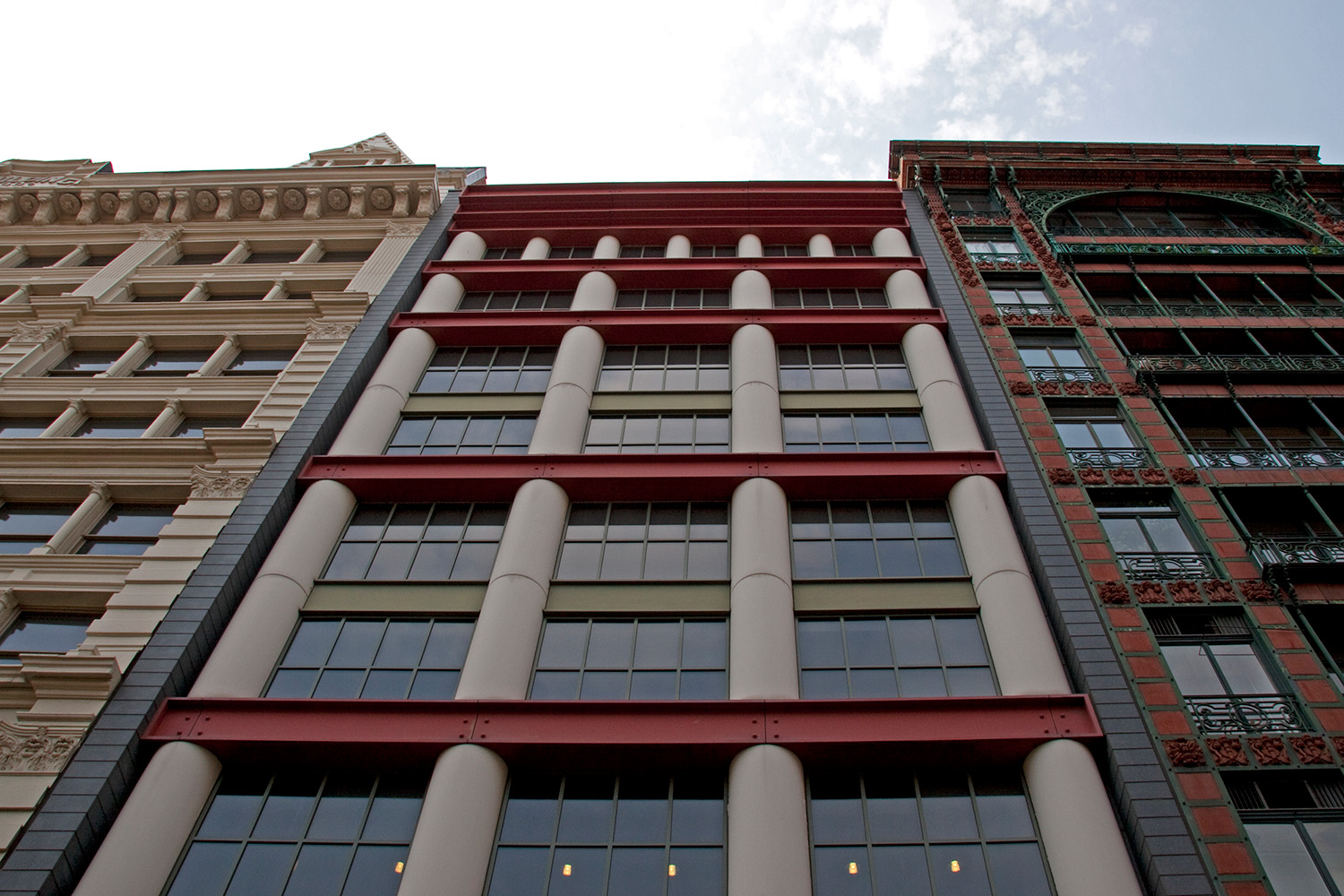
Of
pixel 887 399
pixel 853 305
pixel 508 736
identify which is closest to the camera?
pixel 508 736

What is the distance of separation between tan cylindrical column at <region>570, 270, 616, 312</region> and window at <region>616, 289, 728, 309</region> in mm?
498

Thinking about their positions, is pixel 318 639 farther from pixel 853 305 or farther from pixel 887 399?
pixel 853 305

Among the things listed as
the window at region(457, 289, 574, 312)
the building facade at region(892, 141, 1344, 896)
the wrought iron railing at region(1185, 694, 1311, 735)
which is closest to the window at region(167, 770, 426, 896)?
the building facade at region(892, 141, 1344, 896)

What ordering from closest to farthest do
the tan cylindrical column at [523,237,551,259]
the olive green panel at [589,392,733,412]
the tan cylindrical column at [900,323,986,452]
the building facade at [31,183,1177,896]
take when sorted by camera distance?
the building facade at [31,183,1177,896]
the tan cylindrical column at [900,323,986,452]
the olive green panel at [589,392,733,412]
the tan cylindrical column at [523,237,551,259]

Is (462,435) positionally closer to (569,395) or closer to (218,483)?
→ (569,395)

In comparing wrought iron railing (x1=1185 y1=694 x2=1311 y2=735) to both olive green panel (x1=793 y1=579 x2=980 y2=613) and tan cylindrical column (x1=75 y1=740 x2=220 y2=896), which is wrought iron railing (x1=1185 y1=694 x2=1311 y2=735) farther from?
tan cylindrical column (x1=75 y1=740 x2=220 y2=896)

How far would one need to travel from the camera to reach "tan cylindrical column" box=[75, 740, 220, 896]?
13.4m

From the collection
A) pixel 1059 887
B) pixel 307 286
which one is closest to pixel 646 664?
pixel 1059 887

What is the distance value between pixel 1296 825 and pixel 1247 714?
1.90 meters

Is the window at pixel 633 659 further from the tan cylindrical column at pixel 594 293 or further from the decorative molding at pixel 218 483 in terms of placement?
the tan cylindrical column at pixel 594 293

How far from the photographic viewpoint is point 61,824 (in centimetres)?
1373

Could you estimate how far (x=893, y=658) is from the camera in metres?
17.2

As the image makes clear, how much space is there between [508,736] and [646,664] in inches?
123

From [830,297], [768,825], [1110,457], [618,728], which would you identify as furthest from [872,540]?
[830,297]
